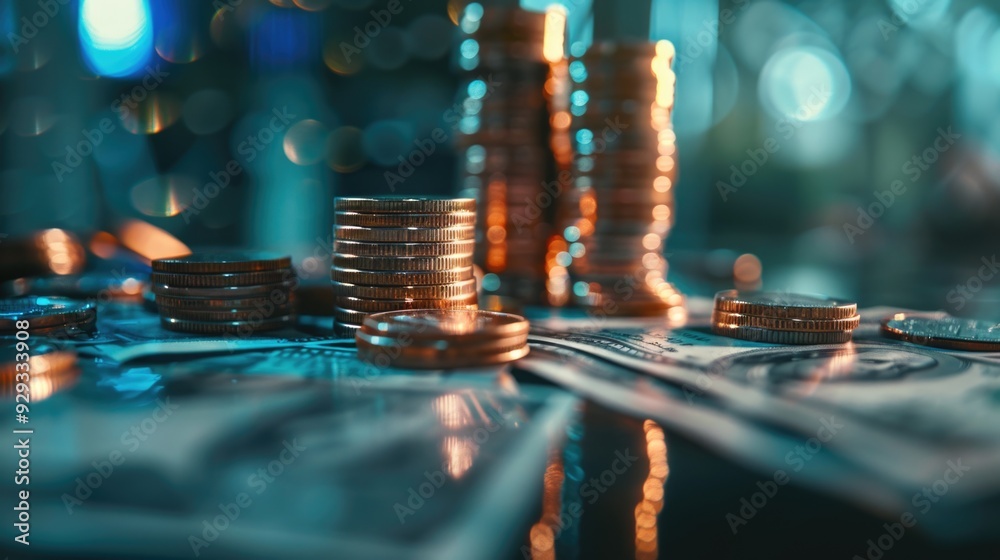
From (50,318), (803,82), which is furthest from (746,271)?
(803,82)

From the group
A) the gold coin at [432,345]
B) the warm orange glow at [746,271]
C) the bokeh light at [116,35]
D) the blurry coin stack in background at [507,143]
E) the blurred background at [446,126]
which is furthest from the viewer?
the bokeh light at [116,35]

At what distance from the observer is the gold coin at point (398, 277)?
4.90ft

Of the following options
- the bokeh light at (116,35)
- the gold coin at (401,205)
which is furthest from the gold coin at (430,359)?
the bokeh light at (116,35)

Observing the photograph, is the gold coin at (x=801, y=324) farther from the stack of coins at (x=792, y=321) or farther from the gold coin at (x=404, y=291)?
the gold coin at (x=404, y=291)

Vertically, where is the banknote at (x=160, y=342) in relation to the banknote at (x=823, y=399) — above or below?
above

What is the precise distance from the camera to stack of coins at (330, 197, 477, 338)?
1.47 meters

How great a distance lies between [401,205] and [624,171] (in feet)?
2.20

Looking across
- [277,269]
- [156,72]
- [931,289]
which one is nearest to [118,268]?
[277,269]

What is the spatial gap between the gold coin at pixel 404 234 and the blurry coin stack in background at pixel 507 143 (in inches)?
22.0

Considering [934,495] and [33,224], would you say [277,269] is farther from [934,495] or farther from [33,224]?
[33,224]

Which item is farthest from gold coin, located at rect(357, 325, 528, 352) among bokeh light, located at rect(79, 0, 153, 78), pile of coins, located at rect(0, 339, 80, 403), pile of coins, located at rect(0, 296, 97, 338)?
bokeh light, located at rect(79, 0, 153, 78)

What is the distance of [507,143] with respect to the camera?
203 cm

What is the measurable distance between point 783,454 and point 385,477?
0.47 m

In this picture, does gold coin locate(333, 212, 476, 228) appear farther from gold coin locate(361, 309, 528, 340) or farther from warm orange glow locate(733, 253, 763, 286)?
warm orange glow locate(733, 253, 763, 286)
